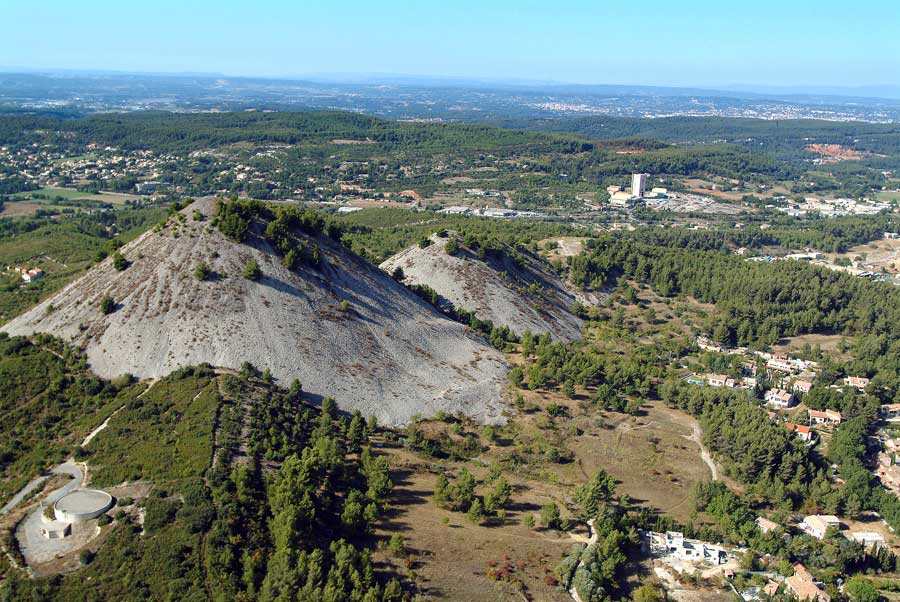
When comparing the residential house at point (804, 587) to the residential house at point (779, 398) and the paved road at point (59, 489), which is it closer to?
the residential house at point (779, 398)

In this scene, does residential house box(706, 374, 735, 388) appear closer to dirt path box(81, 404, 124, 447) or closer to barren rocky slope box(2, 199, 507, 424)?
barren rocky slope box(2, 199, 507, 424)

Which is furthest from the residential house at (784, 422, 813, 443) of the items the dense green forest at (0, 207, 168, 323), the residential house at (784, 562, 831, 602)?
the dense green forest at (0, 207, 168, 323)

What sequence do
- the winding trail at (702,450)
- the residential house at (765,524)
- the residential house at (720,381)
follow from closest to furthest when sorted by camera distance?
the residential house at (765,524), the winding trail at (702,450), the residential house at (720,381)

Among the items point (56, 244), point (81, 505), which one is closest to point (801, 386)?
point (81, 505)

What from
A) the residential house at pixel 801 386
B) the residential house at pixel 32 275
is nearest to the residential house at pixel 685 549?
the residential house at pixel 801 386

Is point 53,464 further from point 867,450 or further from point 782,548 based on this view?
point 867,450
